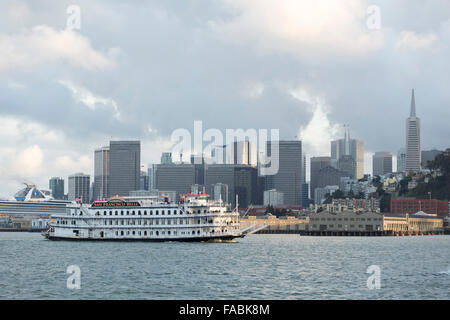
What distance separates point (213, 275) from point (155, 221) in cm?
5126

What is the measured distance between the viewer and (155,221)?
117m

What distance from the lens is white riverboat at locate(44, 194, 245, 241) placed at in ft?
376

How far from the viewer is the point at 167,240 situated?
381 feet
